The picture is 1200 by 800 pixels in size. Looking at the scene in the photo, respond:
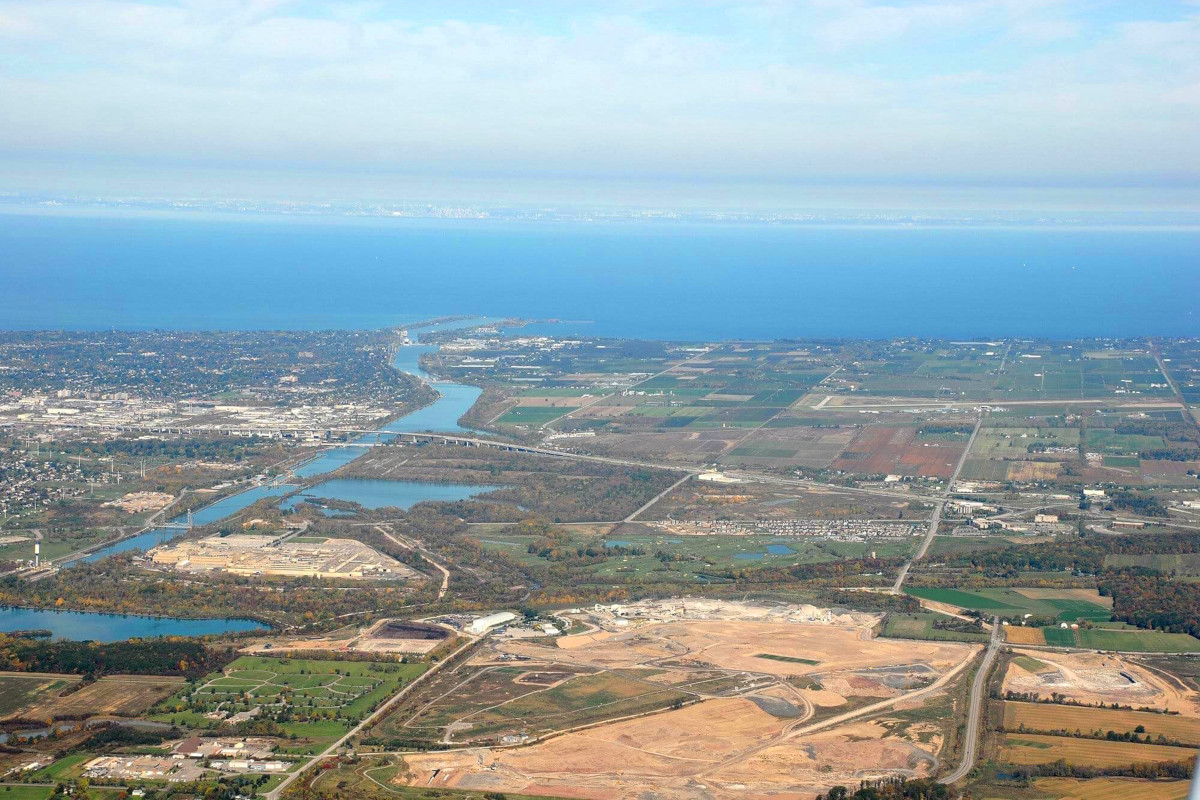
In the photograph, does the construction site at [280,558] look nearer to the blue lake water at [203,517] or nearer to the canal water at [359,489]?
the blue lake water at [203,517]

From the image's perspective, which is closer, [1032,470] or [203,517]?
[203,517]

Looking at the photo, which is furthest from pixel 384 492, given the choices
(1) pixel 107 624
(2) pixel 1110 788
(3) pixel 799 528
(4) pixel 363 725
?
(2) pixel 1110 788

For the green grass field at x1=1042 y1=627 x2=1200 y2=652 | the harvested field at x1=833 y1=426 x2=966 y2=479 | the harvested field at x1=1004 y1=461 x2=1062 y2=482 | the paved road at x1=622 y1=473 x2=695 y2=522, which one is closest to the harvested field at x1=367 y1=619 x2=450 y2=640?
the paved road at x1=622 y1=473 x2=695 y2=522

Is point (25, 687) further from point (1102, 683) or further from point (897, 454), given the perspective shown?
point (897, 454)

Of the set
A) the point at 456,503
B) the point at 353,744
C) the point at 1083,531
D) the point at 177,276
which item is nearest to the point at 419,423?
the point at 456,503

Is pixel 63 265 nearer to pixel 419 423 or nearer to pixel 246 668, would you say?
pixel 419 423

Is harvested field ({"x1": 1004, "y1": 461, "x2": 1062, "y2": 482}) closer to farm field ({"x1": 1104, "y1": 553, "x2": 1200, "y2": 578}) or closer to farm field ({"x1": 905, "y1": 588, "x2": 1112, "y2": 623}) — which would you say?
farm field ({"x1": 1104, "y1": 553, "x2": 1200, "y2": 578})

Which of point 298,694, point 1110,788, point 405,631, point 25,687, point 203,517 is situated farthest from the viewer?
point 203,517
